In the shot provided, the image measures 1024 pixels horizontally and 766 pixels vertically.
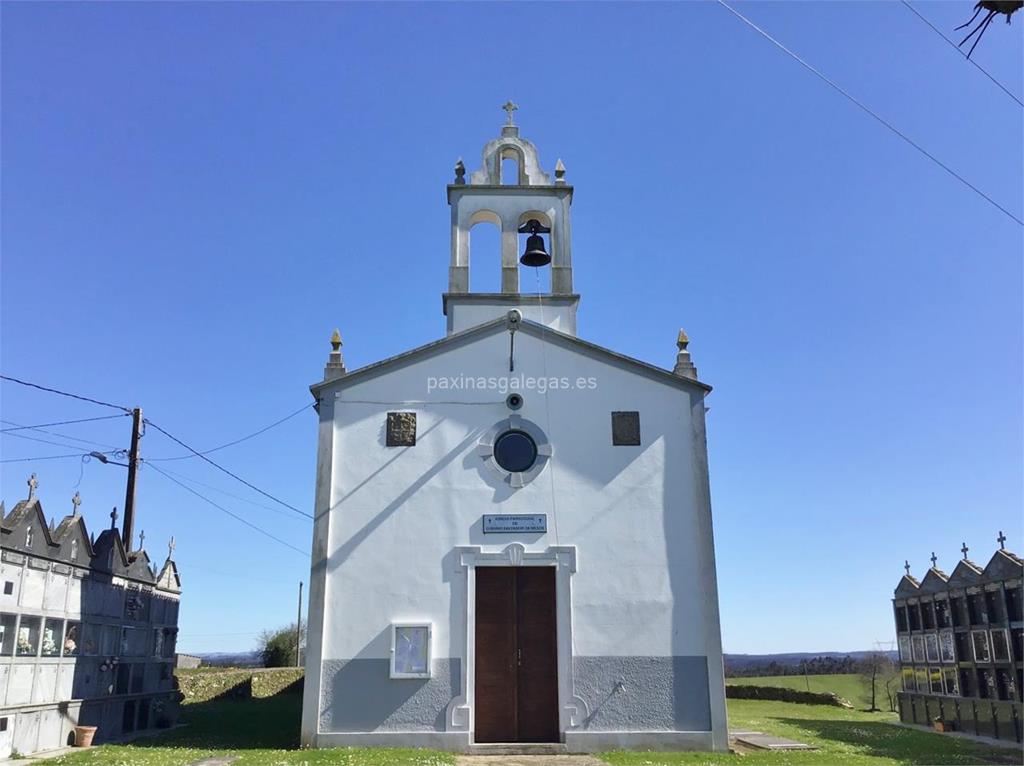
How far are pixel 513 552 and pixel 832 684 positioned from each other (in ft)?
108

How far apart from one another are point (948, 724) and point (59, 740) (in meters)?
20.6

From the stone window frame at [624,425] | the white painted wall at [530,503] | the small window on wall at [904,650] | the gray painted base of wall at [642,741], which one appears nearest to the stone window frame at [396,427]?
the white painted wall at [530,503]

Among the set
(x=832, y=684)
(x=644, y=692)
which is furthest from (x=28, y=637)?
(x=832, y=684)

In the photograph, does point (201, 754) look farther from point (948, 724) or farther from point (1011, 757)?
point (948, 724)

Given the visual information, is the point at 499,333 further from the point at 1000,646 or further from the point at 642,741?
the point at 1000,646

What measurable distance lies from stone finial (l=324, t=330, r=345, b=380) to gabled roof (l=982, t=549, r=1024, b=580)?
51.0ft

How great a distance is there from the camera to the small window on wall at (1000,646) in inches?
752

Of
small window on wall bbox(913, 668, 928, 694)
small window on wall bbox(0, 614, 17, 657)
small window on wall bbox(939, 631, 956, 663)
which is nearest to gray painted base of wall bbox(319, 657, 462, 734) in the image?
small window on wall bbox(0, 614, 17, 657)

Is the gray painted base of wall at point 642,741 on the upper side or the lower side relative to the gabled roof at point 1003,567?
lower

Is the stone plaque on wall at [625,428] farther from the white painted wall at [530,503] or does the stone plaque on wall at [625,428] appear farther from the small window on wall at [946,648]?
the small window on wall at [946,648]

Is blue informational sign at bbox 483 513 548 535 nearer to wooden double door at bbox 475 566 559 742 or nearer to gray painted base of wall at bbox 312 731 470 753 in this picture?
wooden double door at bbox 475 566 559 742

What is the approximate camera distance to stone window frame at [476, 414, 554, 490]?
15852 mm

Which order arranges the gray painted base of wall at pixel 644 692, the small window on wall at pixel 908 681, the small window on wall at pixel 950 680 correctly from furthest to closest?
the small window on wall at pixel 908 681, the small window on wall at pixel 950 680, the gray painted base of wall at pixel 644 692

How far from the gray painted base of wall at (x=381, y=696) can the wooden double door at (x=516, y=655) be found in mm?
659
